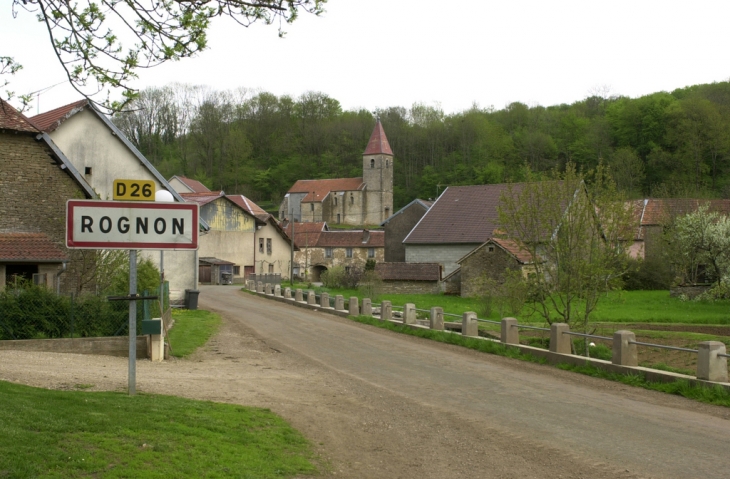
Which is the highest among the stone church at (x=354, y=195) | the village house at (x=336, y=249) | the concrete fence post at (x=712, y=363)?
the stone church at (x=354, y=195)

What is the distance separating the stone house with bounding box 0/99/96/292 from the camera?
23516 mm

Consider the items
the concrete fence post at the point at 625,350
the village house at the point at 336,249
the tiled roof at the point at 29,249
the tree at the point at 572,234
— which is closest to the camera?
the concrete fence post at the point at 625,350

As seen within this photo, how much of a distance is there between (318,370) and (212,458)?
27.2 ft

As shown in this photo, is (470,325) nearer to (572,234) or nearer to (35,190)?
(572,234)

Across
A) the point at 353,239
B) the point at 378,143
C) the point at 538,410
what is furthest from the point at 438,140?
the point at 538,410

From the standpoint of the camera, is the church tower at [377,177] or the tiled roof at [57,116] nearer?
the tiled roof at [57,116]

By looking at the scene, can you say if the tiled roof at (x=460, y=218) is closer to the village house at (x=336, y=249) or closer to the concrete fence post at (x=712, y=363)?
the village house at (x=336, y=249)

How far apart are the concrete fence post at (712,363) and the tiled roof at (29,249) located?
1810 cm

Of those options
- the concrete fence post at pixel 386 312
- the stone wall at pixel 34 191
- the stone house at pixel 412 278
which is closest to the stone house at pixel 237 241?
the stone house at pixel 412 278

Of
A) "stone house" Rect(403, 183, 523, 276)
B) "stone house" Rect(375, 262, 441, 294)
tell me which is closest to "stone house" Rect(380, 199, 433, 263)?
"stone house" Rect(403, 183, 523, 276)

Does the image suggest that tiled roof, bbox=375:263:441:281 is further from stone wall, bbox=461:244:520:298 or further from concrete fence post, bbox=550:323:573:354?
concrete fence post, bbox=550:323:573:354

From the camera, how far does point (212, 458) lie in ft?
23.2

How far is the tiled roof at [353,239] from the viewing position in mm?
78750

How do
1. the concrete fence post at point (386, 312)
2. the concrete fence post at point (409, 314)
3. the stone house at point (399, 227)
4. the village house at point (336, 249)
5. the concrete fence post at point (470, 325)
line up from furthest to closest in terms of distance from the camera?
the village house at point (336, 249)
the stone house at point (399, 227)
the concrete fence post at point (386, 312)
the concrete fence post at point (409, 314)
the concrete fence post at point (470, 325)
